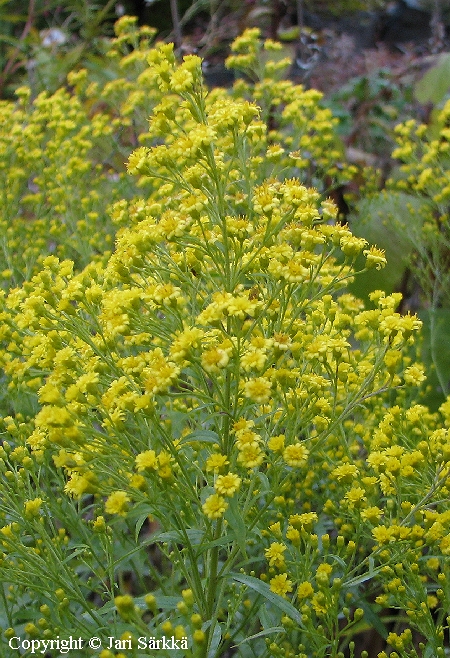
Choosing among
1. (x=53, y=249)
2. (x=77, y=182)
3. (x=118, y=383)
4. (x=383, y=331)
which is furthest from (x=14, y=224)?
(x=383, y=331)

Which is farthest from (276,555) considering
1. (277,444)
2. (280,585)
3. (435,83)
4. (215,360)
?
(435,83)

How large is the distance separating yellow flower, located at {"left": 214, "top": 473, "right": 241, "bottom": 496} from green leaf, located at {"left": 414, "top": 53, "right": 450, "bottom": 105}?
12.9ft

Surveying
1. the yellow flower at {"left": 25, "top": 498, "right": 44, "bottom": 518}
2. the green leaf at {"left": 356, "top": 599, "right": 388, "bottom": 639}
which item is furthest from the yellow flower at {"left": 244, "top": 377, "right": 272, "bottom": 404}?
the green leaf at {"left": 356, "top": 599, "right": 388, "bottom": 639}

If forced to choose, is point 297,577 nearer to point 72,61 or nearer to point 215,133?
point 215,133

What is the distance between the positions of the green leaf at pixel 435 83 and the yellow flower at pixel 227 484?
394 centimetres

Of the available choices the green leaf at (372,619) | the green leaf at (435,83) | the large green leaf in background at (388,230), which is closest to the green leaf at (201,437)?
the green leaf at (372,619)

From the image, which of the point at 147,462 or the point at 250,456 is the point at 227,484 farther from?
the point at 147,462

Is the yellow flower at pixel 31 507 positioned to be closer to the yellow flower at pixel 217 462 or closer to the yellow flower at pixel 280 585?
the yellow flower at pixel 217 462

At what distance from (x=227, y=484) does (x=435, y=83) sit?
407cm

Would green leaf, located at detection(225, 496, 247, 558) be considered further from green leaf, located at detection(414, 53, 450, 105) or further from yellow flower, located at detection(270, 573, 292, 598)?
green leaf, located at detection(414, 53, 450, 105)

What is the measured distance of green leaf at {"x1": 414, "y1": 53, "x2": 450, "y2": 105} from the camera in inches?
180

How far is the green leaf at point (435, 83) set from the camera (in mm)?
4574

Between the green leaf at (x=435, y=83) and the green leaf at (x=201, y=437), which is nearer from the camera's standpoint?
the green leaf at (x=201, y=437)

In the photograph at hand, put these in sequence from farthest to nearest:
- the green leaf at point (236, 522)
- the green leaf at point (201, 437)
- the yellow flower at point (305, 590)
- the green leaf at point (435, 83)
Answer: the green leaf at point (435, 83) → the yellow flower at point (305, 590) → the green leaf at point (201, 437) → the green leaf at point (236, 522)
